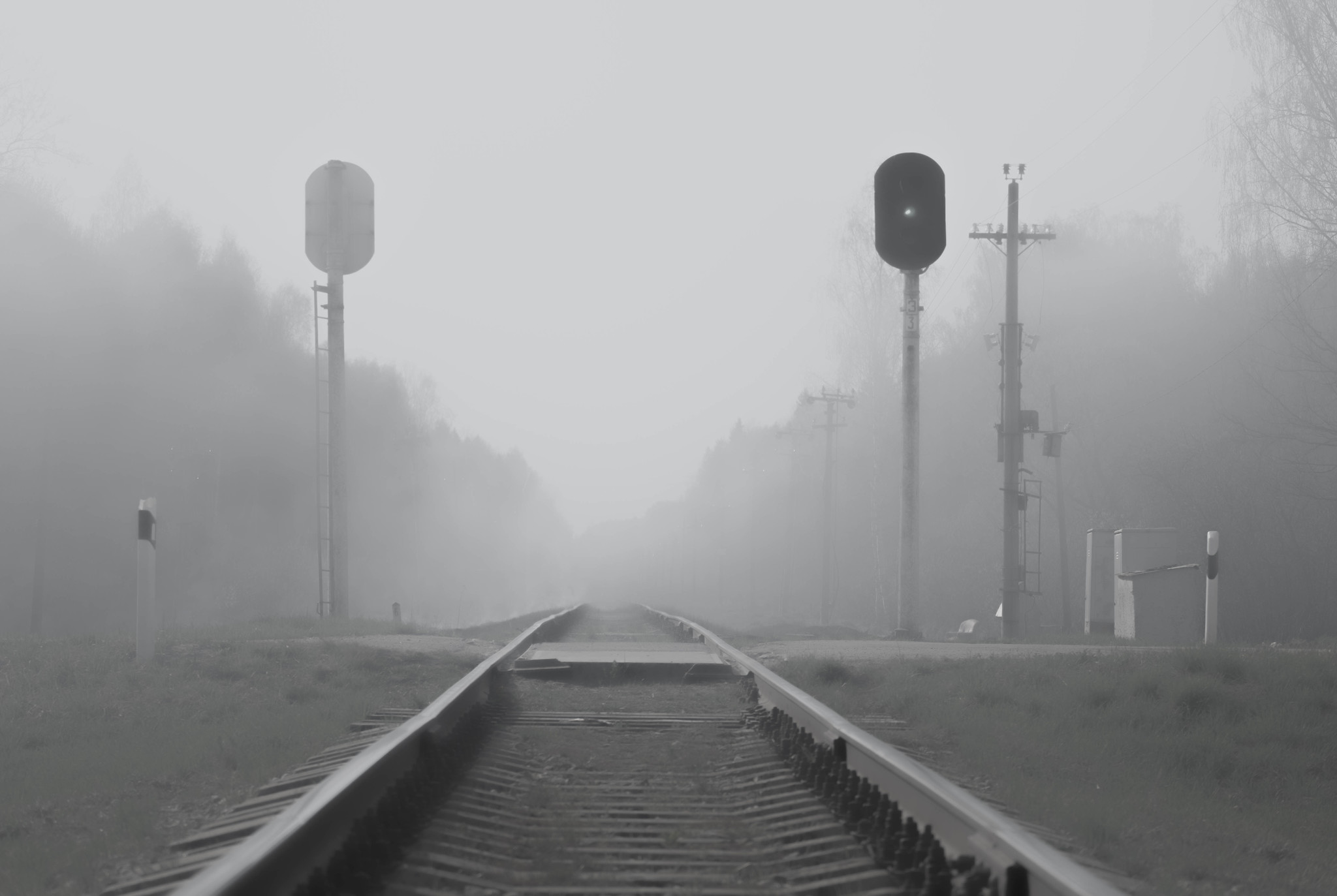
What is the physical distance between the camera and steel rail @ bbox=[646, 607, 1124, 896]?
248 centimetres

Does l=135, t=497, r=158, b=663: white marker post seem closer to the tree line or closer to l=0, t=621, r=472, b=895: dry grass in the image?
l=0, t=621, r=472, b=895: dry grass

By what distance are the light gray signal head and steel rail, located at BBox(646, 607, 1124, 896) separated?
16645 mm

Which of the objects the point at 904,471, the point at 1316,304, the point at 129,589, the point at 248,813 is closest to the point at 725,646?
the point at 248,813

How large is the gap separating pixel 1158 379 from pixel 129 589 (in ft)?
119

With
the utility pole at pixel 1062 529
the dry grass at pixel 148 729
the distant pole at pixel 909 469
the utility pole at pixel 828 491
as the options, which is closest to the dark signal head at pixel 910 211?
the distant pole at pixel 909 469

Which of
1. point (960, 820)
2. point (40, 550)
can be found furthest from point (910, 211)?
point (40, 550)

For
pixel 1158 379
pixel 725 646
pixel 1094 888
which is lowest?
pixel 725 646

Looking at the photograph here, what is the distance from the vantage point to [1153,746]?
Answer: 20.7 feet

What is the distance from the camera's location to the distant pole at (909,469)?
738 inches

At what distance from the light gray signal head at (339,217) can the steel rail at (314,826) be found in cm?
1640

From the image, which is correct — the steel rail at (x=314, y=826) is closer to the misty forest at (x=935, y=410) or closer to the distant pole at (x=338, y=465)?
the distant pole at (x=338, y=465)

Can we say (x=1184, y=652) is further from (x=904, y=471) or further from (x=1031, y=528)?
(x=1031, y=528)

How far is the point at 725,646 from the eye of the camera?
10164mm

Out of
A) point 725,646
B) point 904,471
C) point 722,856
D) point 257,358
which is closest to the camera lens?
point 722,856
